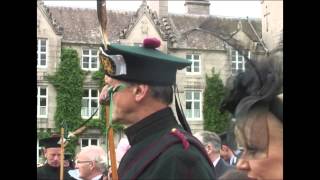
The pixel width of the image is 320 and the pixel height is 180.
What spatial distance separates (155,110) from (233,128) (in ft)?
1.30

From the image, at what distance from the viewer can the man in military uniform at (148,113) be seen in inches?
85.7

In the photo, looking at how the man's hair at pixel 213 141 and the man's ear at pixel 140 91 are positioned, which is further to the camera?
the man's hair at pixel 213 141

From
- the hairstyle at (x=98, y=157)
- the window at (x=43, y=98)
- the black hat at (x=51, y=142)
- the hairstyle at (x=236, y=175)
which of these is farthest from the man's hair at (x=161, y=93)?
the window at (x=43, y=98)

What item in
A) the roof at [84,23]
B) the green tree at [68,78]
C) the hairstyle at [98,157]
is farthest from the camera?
the green tree at [68,78]

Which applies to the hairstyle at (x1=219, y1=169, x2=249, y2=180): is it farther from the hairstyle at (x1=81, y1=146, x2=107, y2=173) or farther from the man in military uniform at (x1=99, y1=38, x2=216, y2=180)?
the hairstyle at (x1=81, y1=146, x2=107, y2=173)

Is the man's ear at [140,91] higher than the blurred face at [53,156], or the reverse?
the man's ear at [140,91]

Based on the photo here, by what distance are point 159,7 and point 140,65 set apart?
13820mm

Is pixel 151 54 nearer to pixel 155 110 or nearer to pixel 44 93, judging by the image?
pixel 155 110

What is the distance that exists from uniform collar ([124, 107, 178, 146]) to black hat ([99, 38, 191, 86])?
0.38 feet

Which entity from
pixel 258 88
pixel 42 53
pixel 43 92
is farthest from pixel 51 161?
pixel 43 92

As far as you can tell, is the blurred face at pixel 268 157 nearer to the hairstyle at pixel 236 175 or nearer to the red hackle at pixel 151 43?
the hairstyle at pixel 236 175

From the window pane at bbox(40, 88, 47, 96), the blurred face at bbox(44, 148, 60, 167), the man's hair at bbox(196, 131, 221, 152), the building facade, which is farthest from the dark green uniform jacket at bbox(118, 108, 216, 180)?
the window pane at bbox(40, 88, 47, 96)
